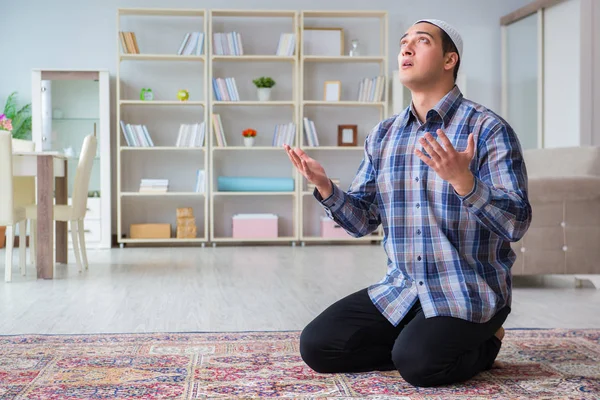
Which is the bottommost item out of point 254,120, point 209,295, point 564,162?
point 209,295

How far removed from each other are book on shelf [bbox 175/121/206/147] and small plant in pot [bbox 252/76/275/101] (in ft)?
1.82

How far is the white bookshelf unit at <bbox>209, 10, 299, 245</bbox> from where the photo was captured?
660cm

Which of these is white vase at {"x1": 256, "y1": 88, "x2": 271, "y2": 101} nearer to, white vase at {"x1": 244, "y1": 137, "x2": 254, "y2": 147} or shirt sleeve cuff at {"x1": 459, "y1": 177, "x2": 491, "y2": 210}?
white vase at {"x1": 244, "y1": 137, "x2": 254, "y2": 147}

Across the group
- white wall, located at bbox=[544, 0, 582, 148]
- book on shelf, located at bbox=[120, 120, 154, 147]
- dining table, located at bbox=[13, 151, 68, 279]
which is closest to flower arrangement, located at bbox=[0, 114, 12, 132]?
dining table, located at bbox=[13, 151, 68, 279]

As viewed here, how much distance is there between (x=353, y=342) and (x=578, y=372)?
25.2 inches

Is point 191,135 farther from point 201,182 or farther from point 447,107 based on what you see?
point 447,107

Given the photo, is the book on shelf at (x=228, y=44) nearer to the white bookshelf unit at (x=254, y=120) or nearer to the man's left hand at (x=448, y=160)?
the white bookshelf unit at (x=254, y=120)

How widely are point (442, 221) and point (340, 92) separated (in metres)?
4.70

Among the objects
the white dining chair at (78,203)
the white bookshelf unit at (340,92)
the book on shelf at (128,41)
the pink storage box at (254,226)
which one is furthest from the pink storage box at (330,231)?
the white dining chair at (78,203)

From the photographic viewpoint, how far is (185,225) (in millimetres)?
6391

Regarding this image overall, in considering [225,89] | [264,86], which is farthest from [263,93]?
[225,89]

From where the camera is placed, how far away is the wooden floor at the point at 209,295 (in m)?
2.94

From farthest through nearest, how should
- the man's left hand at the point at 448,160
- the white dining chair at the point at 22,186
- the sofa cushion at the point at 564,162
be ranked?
the white dining chair at the point at 22,186
the sofa cushion at the point at 564,162
the man's left hand at the point at 448,160

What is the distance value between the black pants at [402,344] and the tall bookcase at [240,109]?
4250mm
